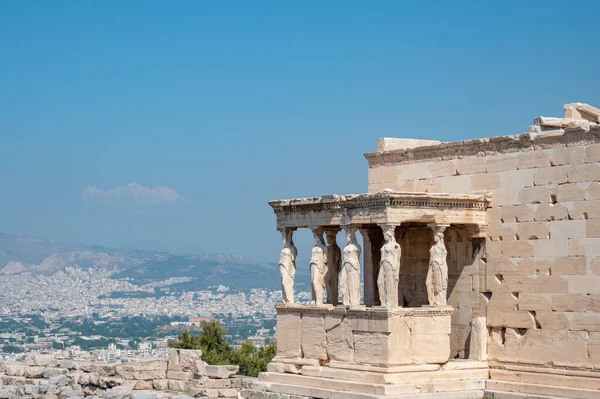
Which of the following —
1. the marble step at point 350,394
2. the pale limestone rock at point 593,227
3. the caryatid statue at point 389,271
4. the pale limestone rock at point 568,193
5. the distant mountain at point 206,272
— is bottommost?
the marble step at point 350,394

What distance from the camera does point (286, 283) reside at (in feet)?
83.6

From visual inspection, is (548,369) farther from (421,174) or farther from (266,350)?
(266,350)

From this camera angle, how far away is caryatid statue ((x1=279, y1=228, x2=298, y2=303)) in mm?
25406

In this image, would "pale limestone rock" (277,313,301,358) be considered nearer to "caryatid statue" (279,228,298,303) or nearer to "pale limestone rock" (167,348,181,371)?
"caryatid statue" (279,228,298,303)

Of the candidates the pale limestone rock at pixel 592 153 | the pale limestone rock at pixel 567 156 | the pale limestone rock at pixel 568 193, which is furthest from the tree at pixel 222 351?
the pale limestone rock at pixel 592 153

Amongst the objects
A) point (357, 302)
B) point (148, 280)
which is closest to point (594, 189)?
point (357, 302)

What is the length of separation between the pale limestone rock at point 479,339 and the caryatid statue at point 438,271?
741mm

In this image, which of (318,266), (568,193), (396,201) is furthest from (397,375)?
(568,193)

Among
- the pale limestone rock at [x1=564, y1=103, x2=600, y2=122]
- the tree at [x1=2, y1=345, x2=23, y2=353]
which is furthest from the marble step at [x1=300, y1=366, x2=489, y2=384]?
the tree at [x1=2, y1=345, x2=23, y2=353]

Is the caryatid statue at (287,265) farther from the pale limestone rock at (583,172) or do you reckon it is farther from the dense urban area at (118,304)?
the dense urban area at (118,304)

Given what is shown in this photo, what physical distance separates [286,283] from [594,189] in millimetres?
6361

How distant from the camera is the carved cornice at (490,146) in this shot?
22219mm

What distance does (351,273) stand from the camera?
23.8 m

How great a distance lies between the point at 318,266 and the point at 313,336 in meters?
1.28
